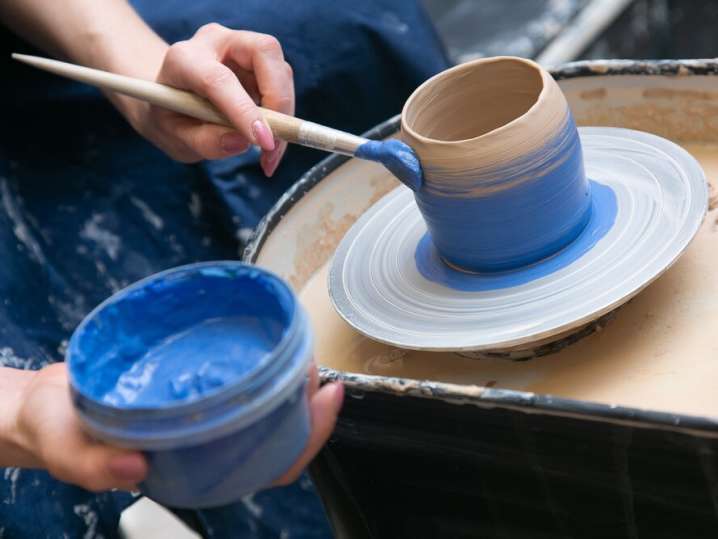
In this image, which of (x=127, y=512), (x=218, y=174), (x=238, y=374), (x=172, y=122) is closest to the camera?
(x=238, y=374)

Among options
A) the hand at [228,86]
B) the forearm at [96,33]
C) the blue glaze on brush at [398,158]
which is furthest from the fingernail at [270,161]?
the forearm at [96,33]

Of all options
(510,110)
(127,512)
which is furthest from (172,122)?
(127,512)

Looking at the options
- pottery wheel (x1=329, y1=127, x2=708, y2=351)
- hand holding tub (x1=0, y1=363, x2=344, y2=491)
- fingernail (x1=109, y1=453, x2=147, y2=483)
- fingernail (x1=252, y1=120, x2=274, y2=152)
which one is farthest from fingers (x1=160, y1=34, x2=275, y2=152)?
fingernail (x1=109, y1=453, x2=147, y2=483)

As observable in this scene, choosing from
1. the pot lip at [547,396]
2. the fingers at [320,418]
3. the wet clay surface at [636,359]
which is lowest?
the wet clay surface at [636,359]

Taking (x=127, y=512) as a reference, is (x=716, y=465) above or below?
above

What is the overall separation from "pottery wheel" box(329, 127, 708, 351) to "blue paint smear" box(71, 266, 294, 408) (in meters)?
0.26

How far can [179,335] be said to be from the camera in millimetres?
795

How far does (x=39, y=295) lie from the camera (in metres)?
1.38

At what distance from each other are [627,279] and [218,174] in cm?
77

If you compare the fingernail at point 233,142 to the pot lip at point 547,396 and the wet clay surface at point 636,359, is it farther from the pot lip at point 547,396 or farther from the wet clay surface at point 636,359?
the wet clay surface at point 636,359

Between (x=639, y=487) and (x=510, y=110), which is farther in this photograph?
(x=510, y=110)

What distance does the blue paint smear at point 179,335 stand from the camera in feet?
2.40

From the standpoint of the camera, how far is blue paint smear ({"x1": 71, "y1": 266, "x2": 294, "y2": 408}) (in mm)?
732

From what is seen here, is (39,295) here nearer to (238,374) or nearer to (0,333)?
(0,333)
